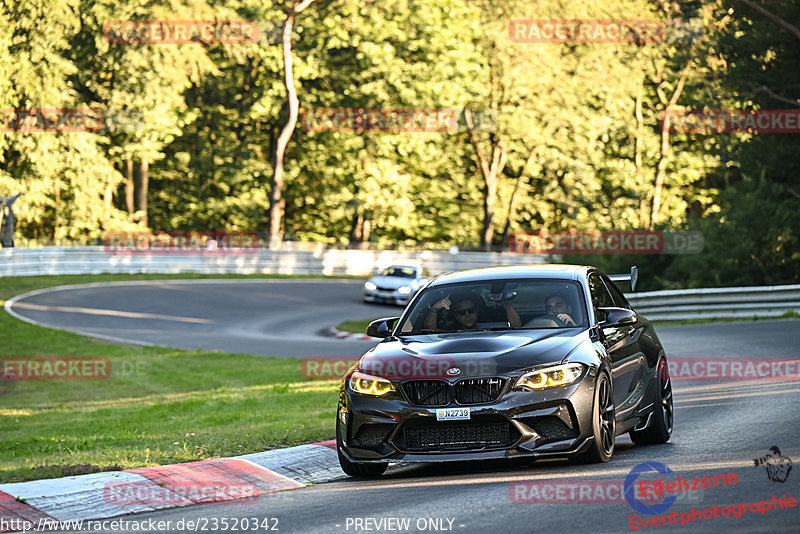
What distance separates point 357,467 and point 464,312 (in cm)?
153

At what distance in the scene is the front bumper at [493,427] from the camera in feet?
27.2

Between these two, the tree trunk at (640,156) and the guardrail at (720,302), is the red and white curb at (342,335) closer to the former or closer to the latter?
the guardrail at (720,302)

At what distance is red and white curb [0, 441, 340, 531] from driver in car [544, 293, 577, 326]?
2.10 meters

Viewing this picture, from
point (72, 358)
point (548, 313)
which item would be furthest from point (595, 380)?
point (72, 358)

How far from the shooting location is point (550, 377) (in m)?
8.41

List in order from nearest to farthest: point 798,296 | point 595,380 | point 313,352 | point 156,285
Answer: point 595,380
point 313,352
point 798,296
point 156,285

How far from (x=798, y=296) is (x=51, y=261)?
27917mm

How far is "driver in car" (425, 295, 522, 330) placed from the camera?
31.0 ft

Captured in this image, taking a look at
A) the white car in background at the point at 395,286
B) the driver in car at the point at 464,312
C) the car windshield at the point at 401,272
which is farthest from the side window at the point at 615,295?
the car windshield at the point at 401,272

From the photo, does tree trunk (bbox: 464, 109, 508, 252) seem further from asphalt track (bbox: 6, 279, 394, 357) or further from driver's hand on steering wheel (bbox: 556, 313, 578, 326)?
driver's hand on steering wheel (bbox: 556, 313, 578, 326)

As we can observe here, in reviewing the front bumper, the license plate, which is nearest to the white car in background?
the front bumper

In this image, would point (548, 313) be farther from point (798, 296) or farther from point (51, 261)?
point (51, 261)

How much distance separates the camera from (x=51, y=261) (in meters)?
44.2

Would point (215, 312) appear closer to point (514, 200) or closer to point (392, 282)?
point (392, 282)
